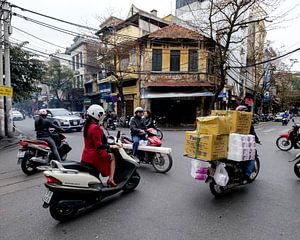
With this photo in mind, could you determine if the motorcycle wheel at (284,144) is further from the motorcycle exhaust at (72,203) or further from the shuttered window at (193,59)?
the shuttered window at (193,59)

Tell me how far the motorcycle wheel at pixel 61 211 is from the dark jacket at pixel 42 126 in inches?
121

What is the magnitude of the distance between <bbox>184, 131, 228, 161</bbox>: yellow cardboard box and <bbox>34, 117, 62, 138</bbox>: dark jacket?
378cm

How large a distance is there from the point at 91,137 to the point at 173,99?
56.8ft

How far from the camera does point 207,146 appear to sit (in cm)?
385

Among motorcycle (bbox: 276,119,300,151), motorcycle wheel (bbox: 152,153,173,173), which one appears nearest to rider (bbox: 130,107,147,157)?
motorcycle wheel (bbox: 152,153,173,173)

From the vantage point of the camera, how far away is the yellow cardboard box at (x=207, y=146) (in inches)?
151

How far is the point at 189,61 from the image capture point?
20.0m

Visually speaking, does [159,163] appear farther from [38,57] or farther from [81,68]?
[81,68]

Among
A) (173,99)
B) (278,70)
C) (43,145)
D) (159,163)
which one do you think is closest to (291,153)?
(159,163)

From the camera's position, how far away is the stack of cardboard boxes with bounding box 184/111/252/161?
152 inches

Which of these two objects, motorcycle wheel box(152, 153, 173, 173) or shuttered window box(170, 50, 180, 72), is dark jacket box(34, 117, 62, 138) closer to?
motorcycle wheel box(152, 153, 173, 173)

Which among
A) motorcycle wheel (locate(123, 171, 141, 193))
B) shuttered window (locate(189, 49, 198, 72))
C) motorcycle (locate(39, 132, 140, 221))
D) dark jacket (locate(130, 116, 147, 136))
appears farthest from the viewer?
shuttered window (locate(189, 49, 198, 72))

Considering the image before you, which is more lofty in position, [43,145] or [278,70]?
[278,70]

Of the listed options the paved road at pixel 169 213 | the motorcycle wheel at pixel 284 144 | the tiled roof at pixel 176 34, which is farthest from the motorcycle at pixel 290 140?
the tiled roof at pixel 176 34
